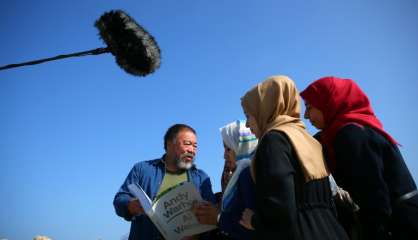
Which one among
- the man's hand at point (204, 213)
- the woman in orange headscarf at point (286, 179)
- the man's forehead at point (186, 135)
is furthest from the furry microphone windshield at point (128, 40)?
the man's hand at point (204, 213)

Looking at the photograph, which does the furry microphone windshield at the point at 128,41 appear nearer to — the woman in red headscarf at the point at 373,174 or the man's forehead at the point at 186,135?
the man's forehead at the point at 186,135

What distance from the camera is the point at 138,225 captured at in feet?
12.8

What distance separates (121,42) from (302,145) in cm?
190

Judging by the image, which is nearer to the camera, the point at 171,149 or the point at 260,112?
the point at 260,112

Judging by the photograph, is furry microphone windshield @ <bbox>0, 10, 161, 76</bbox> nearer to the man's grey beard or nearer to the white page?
the white page

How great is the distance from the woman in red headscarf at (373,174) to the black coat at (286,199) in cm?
38

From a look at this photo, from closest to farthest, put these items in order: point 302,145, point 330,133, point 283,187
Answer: point 283,187
point 302,145
point 330,133

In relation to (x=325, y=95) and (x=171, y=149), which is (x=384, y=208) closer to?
(x=325, y=95)

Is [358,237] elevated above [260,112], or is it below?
below

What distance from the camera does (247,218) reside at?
2432 millimetres

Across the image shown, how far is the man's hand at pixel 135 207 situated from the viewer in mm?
3617

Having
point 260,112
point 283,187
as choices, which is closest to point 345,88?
point 260,112

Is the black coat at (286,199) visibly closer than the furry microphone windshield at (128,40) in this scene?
Yes

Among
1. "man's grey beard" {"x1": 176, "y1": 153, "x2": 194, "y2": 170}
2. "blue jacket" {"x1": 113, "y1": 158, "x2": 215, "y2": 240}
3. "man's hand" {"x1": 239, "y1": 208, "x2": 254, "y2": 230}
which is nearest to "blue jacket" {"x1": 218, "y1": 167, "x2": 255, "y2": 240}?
"man's hand" {"x1": 239, "y1": 208, "x2": 254, "y2": 230}
